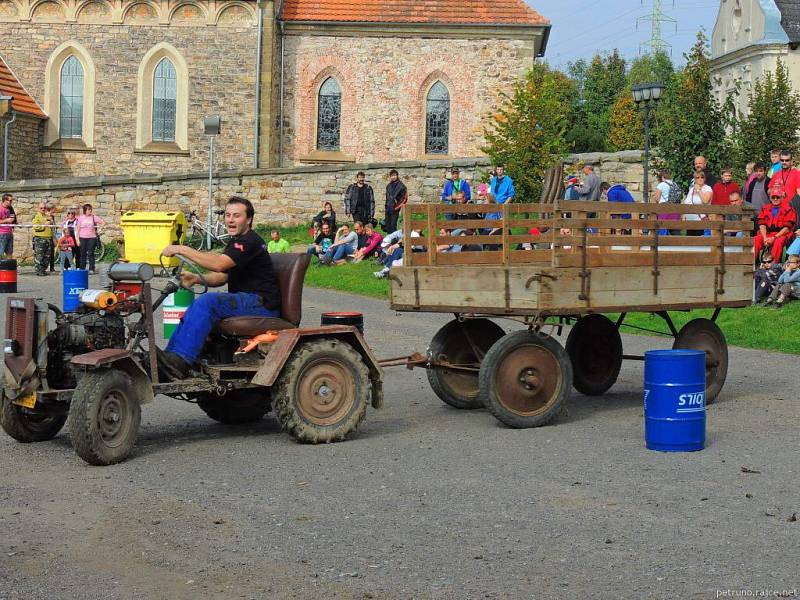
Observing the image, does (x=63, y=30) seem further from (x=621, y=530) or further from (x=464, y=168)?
(x=621, y=530)

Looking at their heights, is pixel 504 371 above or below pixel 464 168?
below

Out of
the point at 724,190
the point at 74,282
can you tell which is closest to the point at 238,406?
the point at 74,282

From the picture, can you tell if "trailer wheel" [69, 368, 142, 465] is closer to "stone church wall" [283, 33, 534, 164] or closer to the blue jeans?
the blue jeans

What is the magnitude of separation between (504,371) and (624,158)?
25.0m

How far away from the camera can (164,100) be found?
142ft

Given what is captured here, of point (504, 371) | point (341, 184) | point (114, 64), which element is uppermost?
point (114, 64)

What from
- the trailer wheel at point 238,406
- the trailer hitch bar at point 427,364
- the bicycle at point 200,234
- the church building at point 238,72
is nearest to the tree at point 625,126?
the church building at point 238,72

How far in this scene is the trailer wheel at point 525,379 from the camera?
1020 centimetres

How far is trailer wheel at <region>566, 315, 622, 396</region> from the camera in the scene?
1248 cm

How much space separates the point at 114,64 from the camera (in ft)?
142

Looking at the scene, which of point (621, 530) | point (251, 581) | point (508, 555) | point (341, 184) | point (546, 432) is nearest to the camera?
point (251, 581)

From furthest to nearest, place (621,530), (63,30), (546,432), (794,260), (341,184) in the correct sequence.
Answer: (63,30) → (341,184) → (794,260) → (546,432) → (621,530)

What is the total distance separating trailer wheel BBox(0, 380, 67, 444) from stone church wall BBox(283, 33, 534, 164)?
34.9 meters

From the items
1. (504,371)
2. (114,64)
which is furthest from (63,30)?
(504,371)
